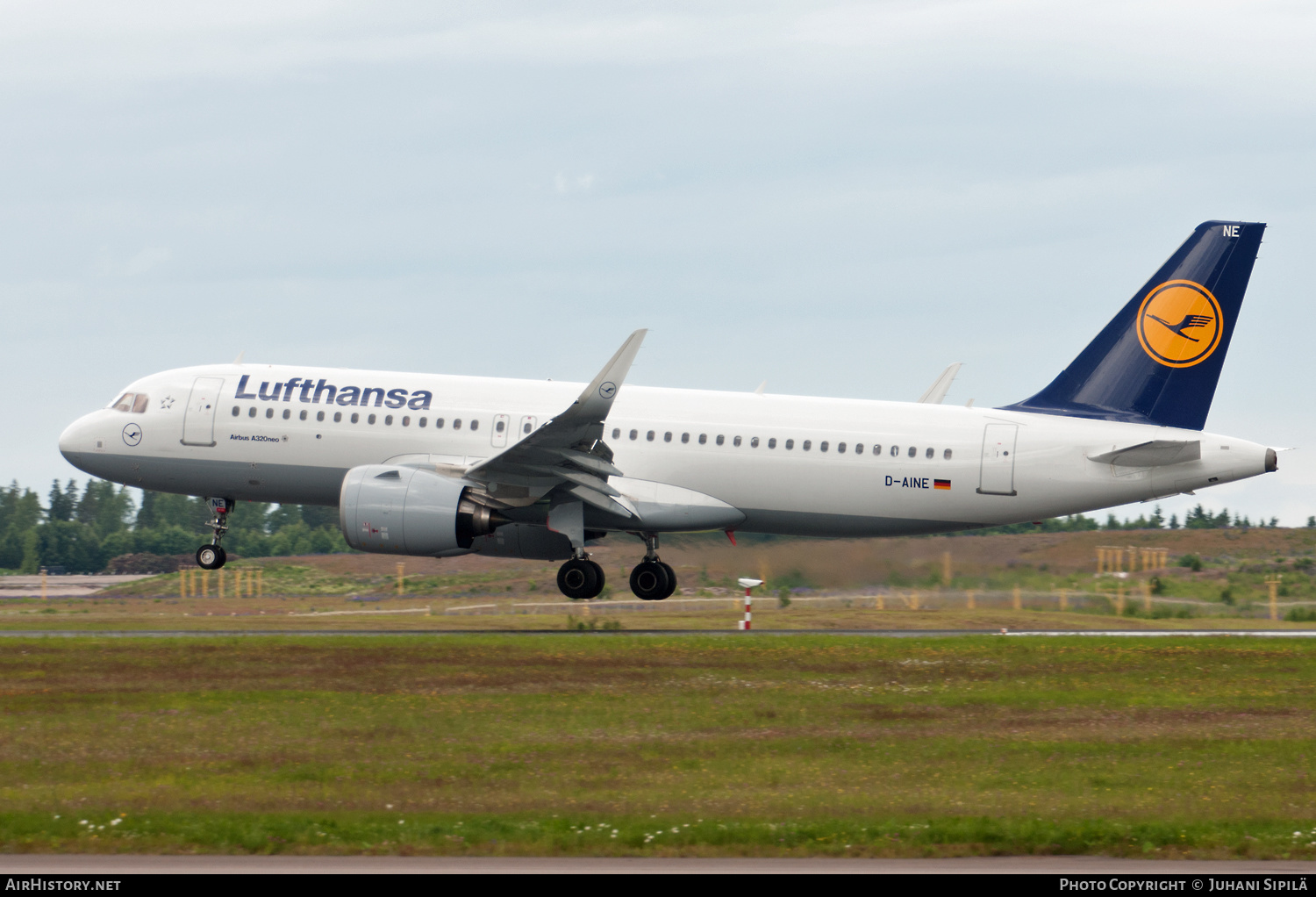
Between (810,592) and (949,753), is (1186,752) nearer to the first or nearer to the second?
(949,753)

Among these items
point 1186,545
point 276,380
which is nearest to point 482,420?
point 276,380

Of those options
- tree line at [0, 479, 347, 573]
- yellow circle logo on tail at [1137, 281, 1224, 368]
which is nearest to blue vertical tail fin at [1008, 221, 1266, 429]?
yellow circle logo on tail at [1137, 281, 1224, 368]

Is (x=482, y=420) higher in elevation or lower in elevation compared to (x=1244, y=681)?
higher

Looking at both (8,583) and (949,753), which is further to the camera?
(8,583)

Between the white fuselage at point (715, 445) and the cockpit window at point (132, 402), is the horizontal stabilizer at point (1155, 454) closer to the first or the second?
the white fuselage at point (715, 445)

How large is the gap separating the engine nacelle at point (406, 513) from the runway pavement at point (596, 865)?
17429 millimetres

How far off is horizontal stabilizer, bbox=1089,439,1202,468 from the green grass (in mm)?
4841

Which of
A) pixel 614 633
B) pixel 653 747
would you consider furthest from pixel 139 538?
pixel 653 747

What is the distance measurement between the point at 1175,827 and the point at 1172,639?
16208mm

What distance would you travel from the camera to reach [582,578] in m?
30.1

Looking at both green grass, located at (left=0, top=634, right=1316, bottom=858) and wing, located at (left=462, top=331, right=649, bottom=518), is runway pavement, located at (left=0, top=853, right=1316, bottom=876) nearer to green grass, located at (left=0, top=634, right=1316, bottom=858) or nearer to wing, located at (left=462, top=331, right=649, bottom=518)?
green grass, located at (left=0, top=634, right=1316, bottom=858)

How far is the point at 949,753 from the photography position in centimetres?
1630

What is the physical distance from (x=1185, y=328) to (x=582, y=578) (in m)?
14.1

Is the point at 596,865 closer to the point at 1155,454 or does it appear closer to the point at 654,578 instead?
the point at 654,578
